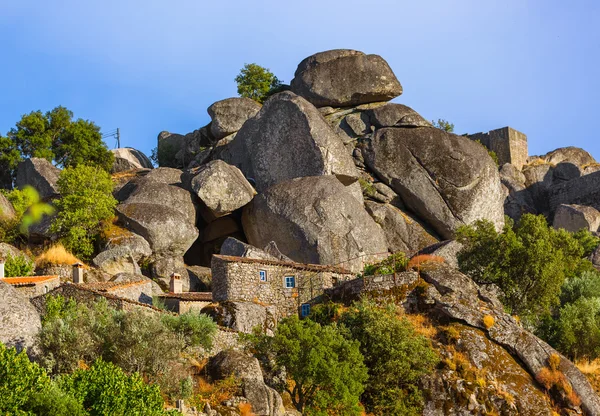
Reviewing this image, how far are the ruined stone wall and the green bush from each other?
1092 cm

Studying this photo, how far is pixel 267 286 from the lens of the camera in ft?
160

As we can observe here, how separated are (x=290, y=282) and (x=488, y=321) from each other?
388 inches

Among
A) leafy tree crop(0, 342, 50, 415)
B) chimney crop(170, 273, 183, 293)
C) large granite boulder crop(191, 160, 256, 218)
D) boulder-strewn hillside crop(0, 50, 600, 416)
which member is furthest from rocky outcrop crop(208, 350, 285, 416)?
A: large granite boulder crop(191, 160, 256, 218)

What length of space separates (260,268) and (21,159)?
34.1 metres

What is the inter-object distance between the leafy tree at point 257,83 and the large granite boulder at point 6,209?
26.9m

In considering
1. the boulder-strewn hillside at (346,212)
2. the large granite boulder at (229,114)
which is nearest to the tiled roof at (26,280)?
the boulder-strewn hillside at (346,212)

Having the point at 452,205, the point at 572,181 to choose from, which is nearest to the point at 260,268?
the point at 452,205

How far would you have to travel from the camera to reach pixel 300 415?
39.4 m

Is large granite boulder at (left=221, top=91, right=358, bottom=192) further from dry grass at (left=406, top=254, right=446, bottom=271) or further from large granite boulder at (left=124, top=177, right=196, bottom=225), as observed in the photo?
dry grass at (left=406, top=254, right=446, bottom=271)

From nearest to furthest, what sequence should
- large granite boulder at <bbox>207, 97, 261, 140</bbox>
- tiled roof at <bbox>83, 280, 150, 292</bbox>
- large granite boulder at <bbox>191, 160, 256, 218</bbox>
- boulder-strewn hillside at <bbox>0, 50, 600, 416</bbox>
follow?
boulder-strewn hillside at <bbox>0, 50, 600, 416</bbox> < tiled roof at <bbox>83, 280, 150, 292</bbox> < large granite boulder at <bbox>191, 160, 256, 218</bbox> < large granite boulder at <bbox>207, 97, 261, 140</bbox>

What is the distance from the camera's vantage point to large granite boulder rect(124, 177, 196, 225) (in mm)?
64875

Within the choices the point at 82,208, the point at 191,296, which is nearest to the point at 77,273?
the point at 191,296

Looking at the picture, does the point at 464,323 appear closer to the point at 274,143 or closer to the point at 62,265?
the point at 62,265

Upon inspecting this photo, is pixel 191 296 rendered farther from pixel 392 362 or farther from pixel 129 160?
pixel 129 160
